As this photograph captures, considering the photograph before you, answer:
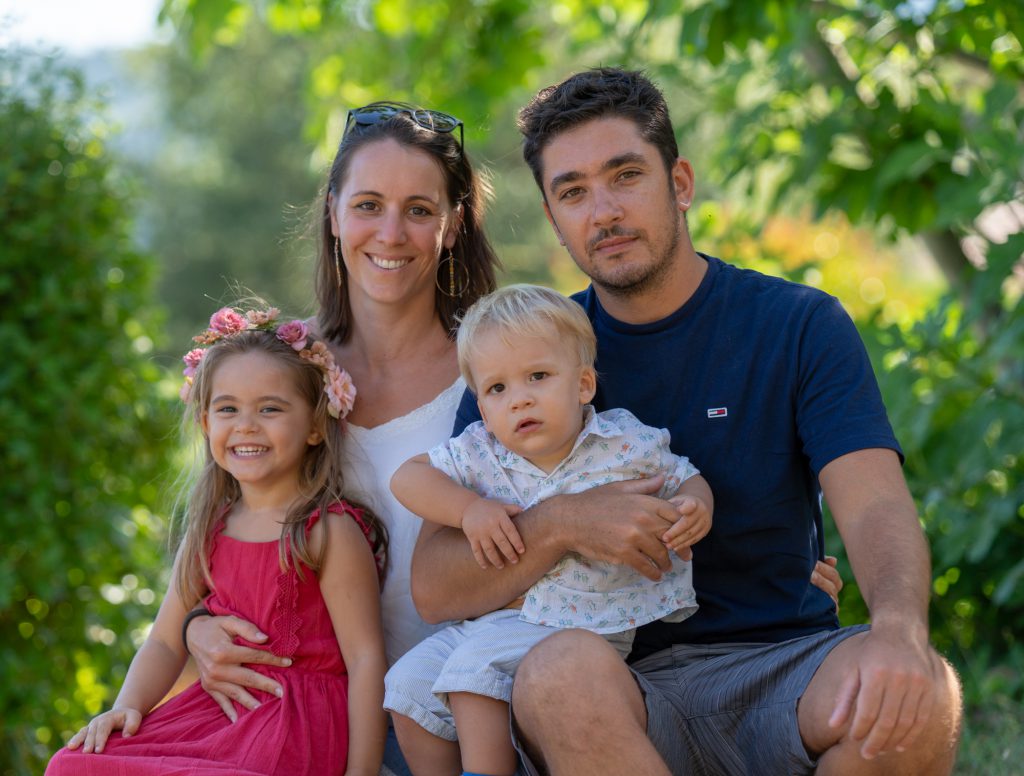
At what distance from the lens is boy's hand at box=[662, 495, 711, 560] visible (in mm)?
2295

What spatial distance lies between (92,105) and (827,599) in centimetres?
348

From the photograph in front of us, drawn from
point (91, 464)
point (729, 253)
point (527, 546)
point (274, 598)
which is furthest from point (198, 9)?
point (527, 546)

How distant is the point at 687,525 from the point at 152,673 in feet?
4.57

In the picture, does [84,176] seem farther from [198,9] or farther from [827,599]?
[827,599]

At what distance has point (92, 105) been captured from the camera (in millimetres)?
4641

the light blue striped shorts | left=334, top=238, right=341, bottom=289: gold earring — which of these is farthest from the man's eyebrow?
the light blue striped shorts

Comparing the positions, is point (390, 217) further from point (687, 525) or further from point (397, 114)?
point (687, 525)

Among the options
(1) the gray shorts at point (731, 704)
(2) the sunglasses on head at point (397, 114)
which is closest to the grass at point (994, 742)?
(1) the gray shorts at point (731, 704)

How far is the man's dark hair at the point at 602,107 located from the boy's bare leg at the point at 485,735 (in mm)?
1260

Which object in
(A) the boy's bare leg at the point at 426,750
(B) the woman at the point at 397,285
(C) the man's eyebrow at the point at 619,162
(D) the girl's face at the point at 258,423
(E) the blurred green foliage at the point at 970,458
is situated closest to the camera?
(A) the boy's bare leg at the point at 426,750

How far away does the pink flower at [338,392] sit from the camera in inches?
115

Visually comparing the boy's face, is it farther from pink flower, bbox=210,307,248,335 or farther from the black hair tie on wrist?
the black hair tie on wrist

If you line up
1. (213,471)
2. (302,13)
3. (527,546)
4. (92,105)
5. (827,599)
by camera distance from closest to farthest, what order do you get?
(527,546) < (827,599) < (213,471) < (92,105) < (302,13)

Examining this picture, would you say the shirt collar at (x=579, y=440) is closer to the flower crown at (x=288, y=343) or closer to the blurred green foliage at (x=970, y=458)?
the flower crown at (x=288, y=343)
